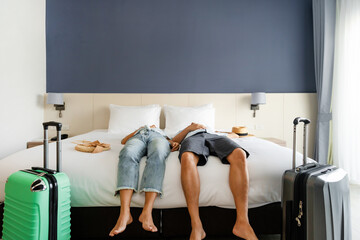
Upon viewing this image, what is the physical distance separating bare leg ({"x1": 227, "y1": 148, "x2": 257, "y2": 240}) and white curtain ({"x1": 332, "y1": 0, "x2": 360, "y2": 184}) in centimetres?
235

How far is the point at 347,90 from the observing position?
9.89ft

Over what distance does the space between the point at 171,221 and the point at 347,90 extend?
9.61ft

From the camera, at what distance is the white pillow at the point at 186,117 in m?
3.11

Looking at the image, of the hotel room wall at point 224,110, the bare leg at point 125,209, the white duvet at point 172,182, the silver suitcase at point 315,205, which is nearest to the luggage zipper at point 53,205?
the white duvet at point 172,182

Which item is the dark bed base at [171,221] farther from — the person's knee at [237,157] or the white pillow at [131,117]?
the white pillow at [131,117]

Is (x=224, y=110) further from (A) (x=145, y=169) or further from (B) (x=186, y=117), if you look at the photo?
(A) (x=145, y=169)

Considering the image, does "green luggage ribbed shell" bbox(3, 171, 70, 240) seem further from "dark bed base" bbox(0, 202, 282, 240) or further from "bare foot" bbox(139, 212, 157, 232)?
"bare foot" bbox(139, 212, 157, 232)

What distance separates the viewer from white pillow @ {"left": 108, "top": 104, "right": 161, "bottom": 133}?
3.11 m

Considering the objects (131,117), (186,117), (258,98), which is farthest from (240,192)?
(258,98)

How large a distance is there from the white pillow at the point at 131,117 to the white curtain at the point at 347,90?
2.48 metres

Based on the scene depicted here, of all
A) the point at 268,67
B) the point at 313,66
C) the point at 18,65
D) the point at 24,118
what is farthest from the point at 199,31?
the point at 24,118

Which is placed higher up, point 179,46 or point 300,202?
point 179,46

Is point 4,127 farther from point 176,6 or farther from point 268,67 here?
point 268,67

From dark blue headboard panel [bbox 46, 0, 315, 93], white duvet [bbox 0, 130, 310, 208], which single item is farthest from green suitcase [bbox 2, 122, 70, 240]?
dark blue headboard panel [bbox 46, 0, 315, 93]
